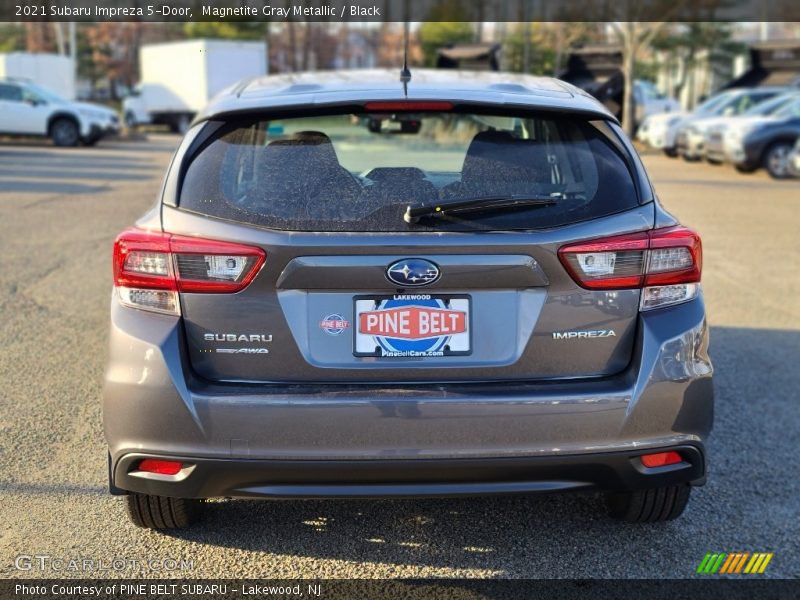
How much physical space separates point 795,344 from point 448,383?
4349 mm

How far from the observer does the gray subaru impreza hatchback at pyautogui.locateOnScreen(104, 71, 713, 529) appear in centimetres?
284

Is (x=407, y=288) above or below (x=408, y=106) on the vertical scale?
below

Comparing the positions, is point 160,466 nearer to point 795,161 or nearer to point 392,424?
point 392,424

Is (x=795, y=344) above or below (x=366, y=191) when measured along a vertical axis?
below

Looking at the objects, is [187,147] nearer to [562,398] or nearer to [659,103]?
[562,398]

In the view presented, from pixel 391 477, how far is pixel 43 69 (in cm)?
3986

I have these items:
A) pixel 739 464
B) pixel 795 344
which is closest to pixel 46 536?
pixel 739 464

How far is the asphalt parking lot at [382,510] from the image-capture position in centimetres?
331

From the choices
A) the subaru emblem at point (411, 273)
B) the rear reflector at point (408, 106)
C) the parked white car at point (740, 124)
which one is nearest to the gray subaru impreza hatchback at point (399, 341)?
the subaru emblem at point (411, 273)

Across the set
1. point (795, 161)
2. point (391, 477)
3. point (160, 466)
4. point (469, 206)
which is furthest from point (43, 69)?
point (391, 477)

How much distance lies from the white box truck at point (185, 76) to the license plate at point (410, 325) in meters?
37.7

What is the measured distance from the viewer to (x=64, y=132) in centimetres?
2558

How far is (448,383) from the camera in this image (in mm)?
2889

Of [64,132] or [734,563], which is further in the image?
[64,132]
